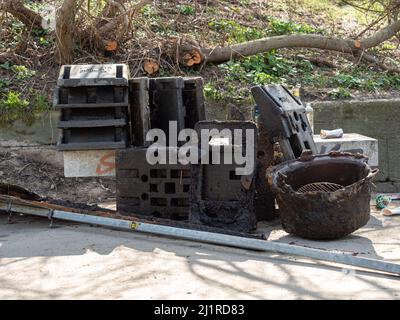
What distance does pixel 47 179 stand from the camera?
29.8ft

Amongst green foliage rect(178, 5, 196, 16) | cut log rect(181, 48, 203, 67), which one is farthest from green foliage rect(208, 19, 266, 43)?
cut log rect(181, 48, 203, 67)

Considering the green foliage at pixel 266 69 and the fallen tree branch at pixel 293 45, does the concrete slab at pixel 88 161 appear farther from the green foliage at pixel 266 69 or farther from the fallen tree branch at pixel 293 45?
the green foliage at pixel 266 69

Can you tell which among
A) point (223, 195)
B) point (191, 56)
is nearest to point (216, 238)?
point (223, 195)

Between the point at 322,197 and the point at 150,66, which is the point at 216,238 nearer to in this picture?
the point at 322,197

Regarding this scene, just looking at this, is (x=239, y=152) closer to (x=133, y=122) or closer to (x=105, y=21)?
(x=133, y=122)

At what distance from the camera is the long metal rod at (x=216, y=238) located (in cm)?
510

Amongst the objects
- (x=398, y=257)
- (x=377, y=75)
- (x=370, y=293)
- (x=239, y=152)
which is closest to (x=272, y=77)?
(x=377, y=75)

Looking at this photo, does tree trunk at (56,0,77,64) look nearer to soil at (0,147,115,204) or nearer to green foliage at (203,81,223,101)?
soil at (0,147,115,204)

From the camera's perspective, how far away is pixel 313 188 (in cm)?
687

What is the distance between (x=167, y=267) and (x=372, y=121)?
5498mm

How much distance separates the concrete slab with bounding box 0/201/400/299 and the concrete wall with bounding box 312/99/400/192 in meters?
3.28

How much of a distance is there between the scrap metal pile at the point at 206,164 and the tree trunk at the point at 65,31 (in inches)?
93.8

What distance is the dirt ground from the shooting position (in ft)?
15.1

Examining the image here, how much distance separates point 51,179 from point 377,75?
5261mm
